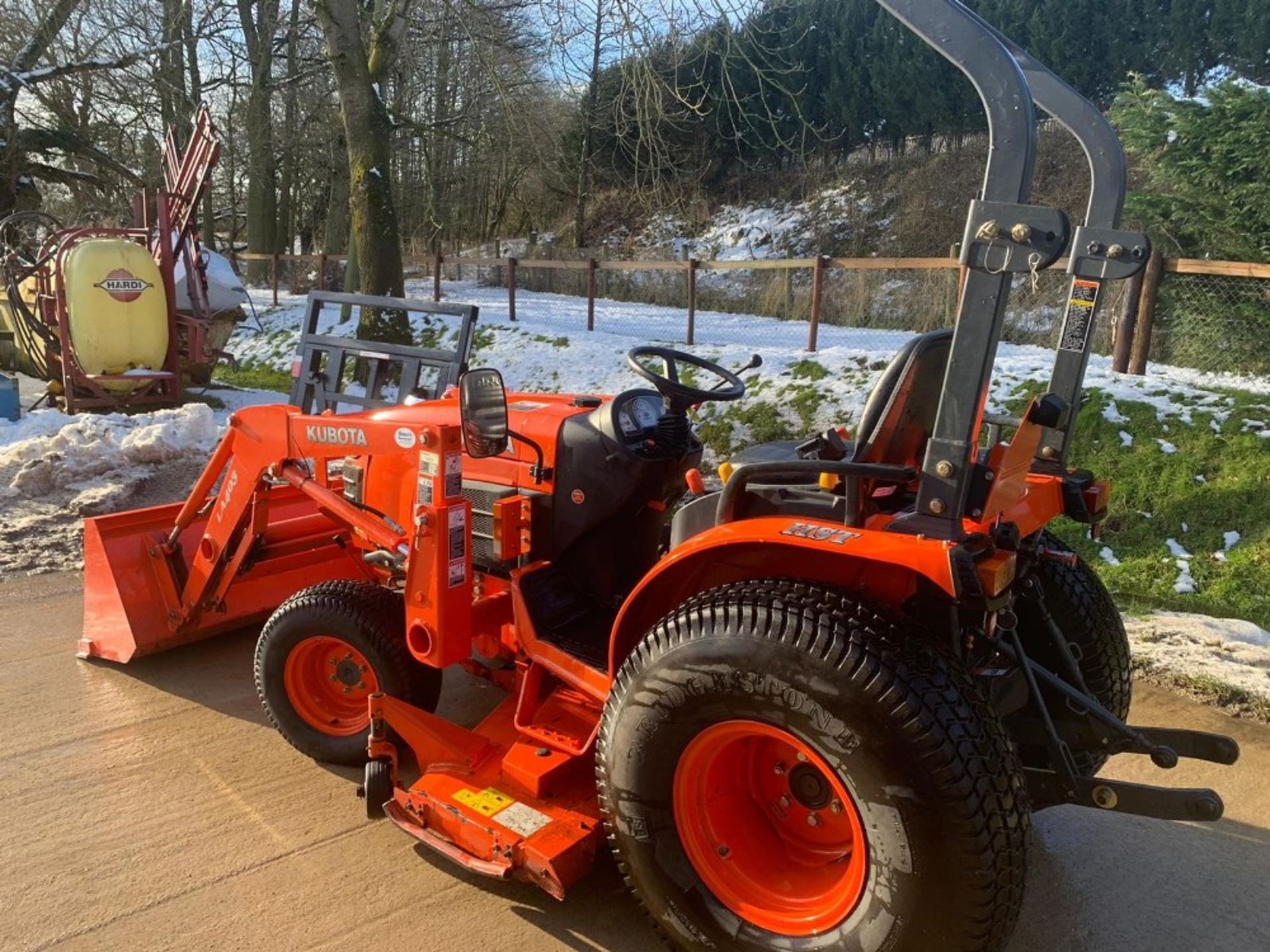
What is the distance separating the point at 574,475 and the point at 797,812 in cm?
118

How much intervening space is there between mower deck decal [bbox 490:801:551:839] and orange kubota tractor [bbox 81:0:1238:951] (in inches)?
0.6

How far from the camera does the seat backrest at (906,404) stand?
235 centimetres

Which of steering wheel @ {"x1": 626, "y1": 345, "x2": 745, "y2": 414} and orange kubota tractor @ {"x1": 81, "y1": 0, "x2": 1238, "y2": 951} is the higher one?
steering wheel @ {"x1": 626, "y1": 345, "x2": 745, "y2": 414}

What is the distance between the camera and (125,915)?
246cm

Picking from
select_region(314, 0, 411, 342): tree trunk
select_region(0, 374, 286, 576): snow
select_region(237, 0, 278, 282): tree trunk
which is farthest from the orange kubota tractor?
select_region(237, 0, 278, 282): tree trunk

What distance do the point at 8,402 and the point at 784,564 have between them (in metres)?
7.72

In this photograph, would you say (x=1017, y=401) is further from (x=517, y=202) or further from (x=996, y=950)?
(x=517, y=202)

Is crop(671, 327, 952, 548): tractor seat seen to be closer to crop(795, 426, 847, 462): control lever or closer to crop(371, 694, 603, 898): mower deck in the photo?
crop(795, 426, 847, 462): control lever

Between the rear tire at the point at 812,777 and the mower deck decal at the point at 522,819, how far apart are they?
0.26m

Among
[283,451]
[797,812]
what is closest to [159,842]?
[283,451]

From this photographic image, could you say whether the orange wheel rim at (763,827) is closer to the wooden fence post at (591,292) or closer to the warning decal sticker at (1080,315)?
the warning decal sticker at (1080,315)

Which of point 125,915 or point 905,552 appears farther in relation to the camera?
point 125,915

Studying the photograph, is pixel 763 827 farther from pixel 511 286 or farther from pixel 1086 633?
pixel 511 286

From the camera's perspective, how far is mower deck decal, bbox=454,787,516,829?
8.48ft
